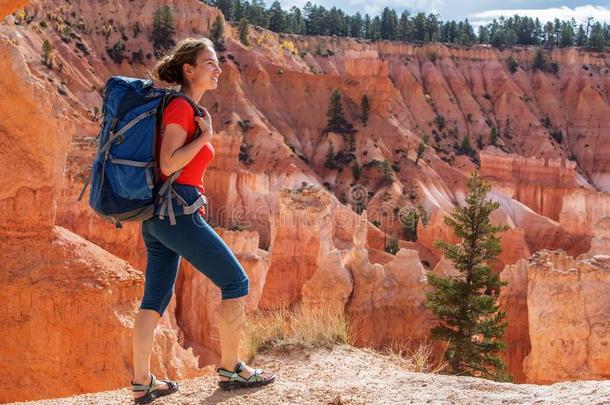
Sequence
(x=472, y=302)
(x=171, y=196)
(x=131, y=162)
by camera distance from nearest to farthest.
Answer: (x=131, y=162)
(x=171, y=196)
(x=472, y=302)

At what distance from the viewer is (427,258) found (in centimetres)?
3534

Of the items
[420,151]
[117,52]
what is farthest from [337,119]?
[117,52]

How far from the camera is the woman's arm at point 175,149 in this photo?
3.90 metres

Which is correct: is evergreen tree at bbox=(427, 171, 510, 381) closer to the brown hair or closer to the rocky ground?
the rocky ground

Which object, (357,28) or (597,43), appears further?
(357,28)

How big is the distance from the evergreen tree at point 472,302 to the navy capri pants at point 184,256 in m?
10.3

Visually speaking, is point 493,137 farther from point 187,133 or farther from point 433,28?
point 187,133

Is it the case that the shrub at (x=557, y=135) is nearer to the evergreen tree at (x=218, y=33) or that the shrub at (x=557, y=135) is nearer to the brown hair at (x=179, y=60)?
the evergreen tree at (x=218, y=33)

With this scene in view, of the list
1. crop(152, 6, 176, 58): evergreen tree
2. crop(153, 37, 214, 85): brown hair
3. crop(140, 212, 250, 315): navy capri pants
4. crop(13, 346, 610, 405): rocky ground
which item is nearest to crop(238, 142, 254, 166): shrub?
crop(152, 6, 176, 58): evergreen tree

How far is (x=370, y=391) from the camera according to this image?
4.43 m

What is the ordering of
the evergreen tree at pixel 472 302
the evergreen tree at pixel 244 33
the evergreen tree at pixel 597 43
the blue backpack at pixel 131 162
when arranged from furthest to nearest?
the evergreen tree at pixel 597 43 → the evergreen tree at pixel 244 33 → the evergreen tree at pixel 472 302 → the blue backpack at pixel 131 162

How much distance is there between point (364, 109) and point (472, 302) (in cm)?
4083

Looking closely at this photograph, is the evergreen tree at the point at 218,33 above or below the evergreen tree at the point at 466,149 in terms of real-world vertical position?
above

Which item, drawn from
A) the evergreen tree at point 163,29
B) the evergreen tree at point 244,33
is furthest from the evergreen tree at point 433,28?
the evergreen tree at point 163,29
